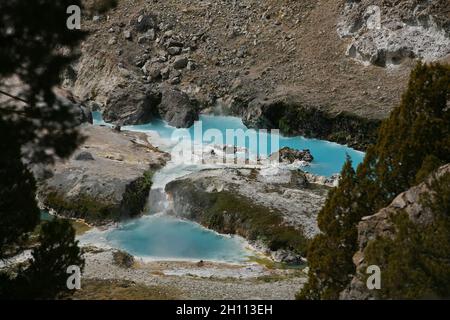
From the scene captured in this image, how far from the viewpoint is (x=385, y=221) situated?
21.6m

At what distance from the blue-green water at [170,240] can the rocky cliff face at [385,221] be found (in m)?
23.6

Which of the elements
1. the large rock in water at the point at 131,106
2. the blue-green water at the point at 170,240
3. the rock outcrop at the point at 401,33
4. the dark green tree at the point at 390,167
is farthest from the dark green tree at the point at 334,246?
the large rock in water at the point at 131,106

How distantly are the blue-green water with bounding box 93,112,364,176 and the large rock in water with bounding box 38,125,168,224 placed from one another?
14800 millimetres

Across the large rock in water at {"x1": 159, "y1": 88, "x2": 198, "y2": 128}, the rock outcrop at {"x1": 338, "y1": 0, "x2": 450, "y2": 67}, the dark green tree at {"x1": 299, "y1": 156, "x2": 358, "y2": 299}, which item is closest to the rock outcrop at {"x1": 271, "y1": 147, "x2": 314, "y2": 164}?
the large rock in water at {"x1": 159, "y1": 88, "x2": 198, "y2": 128}

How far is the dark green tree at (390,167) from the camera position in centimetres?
2367

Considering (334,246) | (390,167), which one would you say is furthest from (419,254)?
(390,167)

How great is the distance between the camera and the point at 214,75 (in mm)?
90125

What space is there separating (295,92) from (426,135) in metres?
58.9

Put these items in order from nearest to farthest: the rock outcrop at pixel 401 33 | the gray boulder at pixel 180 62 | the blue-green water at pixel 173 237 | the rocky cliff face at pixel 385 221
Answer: the rocky cliff face at pixel 385 221
the blue-green water at pixel 173 237
the rock outcrop at pixel 401 33
the gray boulder at pixel 180 62

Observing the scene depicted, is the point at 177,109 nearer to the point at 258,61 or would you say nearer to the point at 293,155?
the point at 258,61

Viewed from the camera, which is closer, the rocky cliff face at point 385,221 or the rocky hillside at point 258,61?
the rocky cliff face at point 385,221

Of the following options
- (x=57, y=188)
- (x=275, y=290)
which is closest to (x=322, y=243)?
(x=275, y=290)

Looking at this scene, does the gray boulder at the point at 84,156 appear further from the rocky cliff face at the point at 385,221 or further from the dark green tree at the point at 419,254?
the dark green tree at the point at 419,254
